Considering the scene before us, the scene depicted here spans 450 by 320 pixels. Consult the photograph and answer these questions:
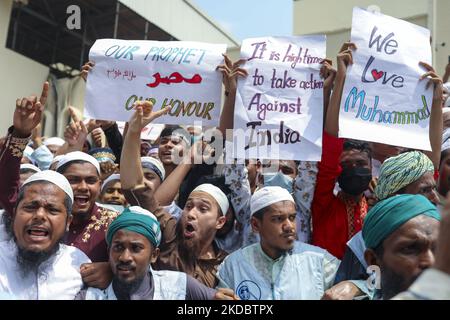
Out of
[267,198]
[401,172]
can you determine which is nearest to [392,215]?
[401,172]

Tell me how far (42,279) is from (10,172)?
0.76 m

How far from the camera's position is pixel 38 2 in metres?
11.2

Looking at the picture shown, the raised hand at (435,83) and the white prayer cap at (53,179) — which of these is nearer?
the white prayer cap at (53,179)

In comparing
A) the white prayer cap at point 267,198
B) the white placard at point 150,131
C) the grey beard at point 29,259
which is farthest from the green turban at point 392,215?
the white placard at point 150,131

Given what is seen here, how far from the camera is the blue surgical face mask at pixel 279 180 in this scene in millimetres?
3570

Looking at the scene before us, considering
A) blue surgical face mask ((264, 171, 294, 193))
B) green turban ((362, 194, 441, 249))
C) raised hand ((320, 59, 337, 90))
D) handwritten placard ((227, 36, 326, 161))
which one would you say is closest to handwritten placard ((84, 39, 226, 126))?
handwritten placard ((227, 36, 326, 161))

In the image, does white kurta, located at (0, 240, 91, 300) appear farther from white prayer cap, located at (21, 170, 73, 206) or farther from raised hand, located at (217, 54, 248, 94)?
raised hand, located at (217, 54, 248, 94)

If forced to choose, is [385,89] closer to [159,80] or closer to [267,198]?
[267,198]

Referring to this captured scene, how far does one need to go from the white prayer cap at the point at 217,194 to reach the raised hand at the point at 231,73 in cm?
79

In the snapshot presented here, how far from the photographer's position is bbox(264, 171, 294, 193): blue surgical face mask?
3.57m

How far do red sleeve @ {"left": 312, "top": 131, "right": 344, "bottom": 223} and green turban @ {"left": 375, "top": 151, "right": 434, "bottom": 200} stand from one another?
48cm

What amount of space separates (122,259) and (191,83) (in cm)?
174

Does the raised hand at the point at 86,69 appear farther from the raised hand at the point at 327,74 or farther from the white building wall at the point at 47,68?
the white building wall at the point at 47,68
